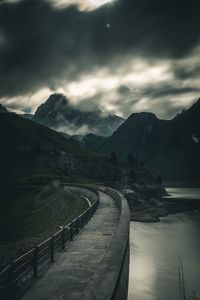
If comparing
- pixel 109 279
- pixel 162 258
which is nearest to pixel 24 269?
pixel 109 279

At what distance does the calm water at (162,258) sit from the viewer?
110ft

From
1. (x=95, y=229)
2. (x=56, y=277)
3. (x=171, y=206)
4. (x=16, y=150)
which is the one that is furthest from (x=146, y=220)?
(x=16, y=150)

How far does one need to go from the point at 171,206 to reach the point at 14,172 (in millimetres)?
72157

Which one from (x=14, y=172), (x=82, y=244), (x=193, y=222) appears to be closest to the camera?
(x=82, y=244)

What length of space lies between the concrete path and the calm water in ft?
39.7

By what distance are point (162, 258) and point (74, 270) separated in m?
34.7

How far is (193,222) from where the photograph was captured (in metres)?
80.6

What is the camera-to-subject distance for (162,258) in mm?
46812

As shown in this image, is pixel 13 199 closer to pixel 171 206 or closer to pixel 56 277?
pixel 171 206

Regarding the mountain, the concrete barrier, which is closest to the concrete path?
the concrete barrier

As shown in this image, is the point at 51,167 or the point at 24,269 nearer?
the point at 24,269

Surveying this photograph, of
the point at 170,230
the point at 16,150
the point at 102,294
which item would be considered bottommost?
the point at 170,230

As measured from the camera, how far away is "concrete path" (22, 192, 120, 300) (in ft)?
40.8

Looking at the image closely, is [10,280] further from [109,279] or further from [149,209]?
[149,209]
